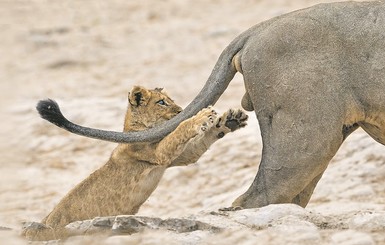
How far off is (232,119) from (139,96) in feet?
3.52

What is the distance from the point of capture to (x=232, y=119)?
709 cm

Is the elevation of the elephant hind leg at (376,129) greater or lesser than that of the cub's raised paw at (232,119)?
lesser

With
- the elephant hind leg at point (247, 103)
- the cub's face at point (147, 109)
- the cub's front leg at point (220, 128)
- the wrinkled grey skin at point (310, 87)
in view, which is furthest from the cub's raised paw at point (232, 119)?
the cub's face at point (147, 109)

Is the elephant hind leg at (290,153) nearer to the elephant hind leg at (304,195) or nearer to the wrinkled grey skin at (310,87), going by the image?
the wrinkled grey skin at (310,87)

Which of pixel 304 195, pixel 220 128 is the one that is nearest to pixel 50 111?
pixel 220 128

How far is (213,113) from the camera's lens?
712cm

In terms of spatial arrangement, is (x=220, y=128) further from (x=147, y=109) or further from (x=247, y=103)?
(x=147, y=109)

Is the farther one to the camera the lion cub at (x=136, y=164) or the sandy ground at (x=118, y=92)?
the sandy ground at (x=118, y=92)

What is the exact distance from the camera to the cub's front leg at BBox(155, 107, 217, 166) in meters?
7.10

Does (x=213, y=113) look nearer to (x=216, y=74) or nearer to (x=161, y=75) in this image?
(x=216, y=74)

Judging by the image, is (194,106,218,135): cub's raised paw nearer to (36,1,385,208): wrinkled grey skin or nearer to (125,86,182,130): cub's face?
(36,1,385,208): wrinkled grey skin

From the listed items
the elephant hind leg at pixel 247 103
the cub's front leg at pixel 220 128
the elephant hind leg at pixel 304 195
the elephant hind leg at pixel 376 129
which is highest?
the elephant hind leg at pixel 247 103

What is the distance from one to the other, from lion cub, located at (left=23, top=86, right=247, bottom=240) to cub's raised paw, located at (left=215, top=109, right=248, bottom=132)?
0.06m

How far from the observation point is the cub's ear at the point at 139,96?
312 inches
